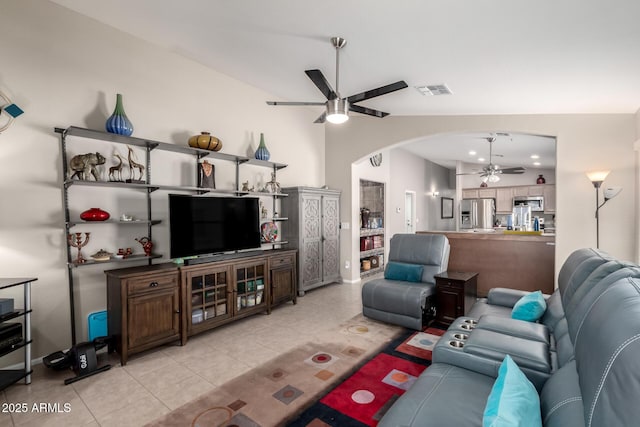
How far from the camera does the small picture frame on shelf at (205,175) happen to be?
4156 millimetres

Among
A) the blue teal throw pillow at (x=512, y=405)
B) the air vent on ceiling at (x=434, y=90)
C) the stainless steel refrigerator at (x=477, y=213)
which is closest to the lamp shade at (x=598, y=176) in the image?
the air vent on ceiling at (x=434, y=90)

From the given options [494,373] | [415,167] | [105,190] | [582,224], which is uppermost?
[415,167]

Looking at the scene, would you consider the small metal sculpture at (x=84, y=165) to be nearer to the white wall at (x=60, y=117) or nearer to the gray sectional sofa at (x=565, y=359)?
the white wall at (x=60, y=117)

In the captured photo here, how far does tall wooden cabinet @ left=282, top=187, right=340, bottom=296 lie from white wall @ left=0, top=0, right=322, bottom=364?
178cm

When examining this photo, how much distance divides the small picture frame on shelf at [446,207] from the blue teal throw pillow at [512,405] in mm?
10285

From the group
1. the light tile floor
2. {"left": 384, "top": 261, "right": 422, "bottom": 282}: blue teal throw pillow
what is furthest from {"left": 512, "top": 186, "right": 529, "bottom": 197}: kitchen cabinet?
the light tile floor

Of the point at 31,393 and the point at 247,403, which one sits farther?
the point at 31,393

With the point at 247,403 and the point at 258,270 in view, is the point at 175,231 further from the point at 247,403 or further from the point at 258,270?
the point at 247,403

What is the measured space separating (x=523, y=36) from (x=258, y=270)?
376cm

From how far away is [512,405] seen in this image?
1.15m

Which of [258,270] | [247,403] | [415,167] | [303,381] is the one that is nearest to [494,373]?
[303,381]

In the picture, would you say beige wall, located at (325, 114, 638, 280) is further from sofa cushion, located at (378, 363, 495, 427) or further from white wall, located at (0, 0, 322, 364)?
white wall, located at (0, 0, 322, 364)

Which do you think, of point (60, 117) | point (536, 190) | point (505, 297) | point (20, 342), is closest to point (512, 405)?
point (505, 297)

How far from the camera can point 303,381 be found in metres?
2.65
